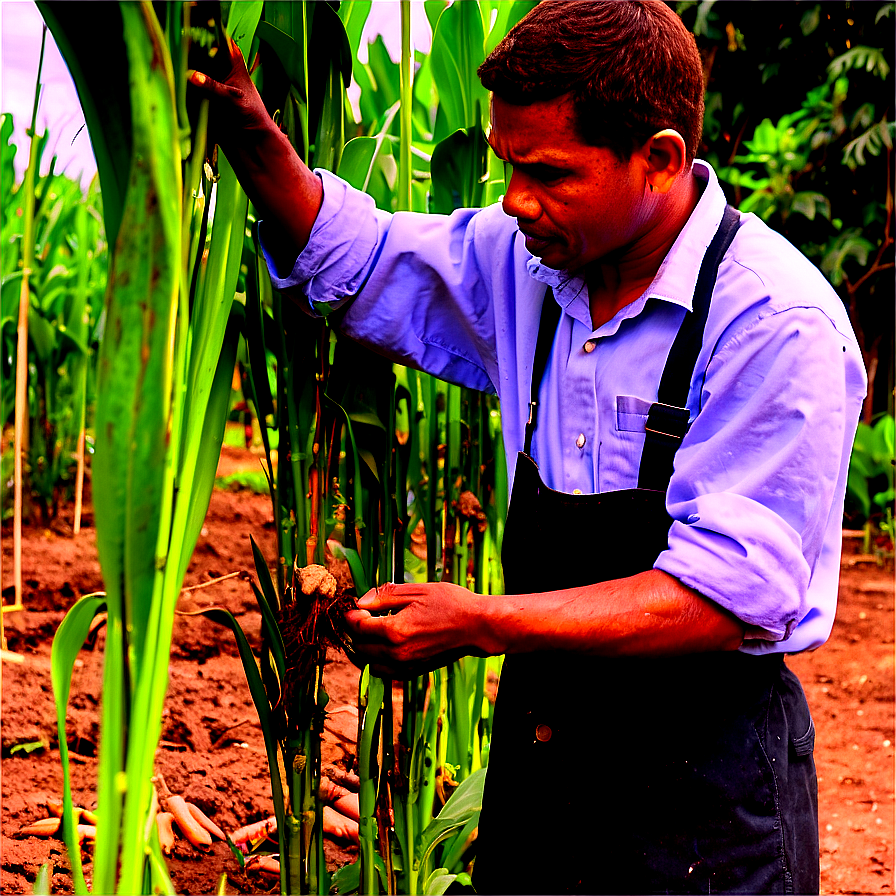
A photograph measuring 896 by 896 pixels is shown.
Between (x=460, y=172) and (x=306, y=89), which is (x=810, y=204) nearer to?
(x=460, y=172)

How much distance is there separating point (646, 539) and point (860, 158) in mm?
2756

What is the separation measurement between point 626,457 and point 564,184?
0.26 metres

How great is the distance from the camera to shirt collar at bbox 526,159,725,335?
0.88 m

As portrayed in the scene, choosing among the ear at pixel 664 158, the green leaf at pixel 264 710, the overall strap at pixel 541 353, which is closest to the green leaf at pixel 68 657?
the green leaf at pixel 264 710

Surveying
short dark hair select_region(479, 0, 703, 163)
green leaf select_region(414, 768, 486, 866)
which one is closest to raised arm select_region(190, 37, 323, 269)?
short dark hair select_region(479, 0, 703, 163)

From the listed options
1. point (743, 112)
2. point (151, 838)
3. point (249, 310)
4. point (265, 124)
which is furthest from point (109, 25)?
point (743, 112)

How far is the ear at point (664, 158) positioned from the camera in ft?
2.76

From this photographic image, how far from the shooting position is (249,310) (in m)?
0.99

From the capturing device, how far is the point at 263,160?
2.86 ft

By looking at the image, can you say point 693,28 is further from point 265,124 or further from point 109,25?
point 109,25

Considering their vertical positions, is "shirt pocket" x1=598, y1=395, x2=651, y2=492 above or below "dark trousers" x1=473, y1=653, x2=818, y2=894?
above

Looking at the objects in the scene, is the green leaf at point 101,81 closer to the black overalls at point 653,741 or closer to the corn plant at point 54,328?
the black overalls at point 653,741

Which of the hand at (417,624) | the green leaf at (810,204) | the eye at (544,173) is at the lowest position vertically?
the hand at (417,624)

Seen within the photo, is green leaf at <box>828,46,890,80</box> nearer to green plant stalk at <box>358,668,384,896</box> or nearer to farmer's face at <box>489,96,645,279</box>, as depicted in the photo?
farmer's face at <box>489,96,645,279</box>
